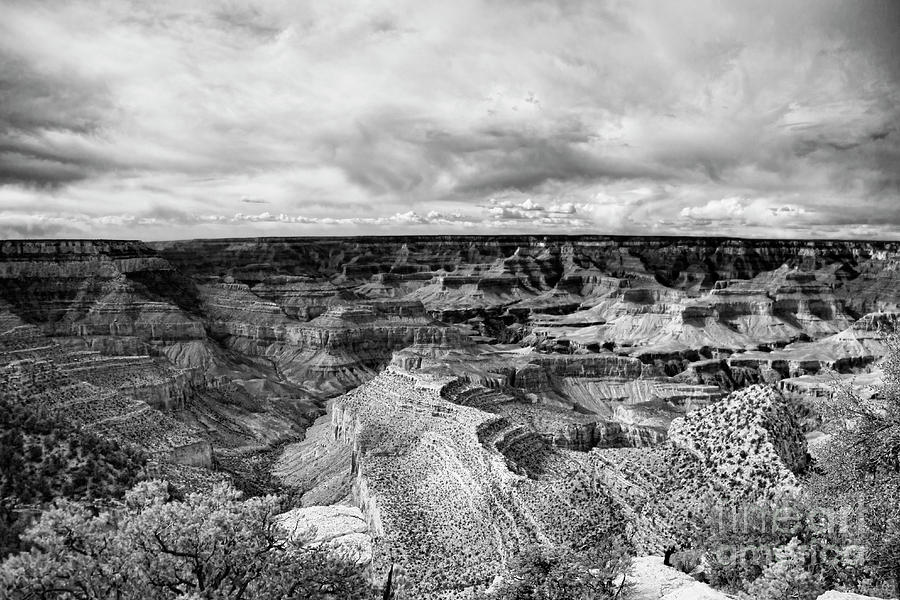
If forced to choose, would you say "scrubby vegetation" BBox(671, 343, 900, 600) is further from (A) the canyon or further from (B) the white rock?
(A) the canyon

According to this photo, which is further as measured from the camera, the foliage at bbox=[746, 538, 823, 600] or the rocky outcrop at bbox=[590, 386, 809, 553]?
the rocky outcrop at bbox=[590, 386, 809, 553]

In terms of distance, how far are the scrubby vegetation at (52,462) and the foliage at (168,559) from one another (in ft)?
63.6

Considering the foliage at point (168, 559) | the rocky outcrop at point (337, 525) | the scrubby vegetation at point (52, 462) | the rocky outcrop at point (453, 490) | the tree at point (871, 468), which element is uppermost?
the tree at point (871, 468)

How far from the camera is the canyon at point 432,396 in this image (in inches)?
1336

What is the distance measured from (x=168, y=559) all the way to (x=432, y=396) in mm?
51996

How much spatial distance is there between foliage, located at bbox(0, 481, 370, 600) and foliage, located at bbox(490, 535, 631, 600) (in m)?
5.96

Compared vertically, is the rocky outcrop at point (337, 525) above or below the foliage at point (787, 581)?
below

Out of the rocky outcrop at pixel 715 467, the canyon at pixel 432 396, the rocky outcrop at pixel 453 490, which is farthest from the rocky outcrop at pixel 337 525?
the rocky outcrop at pixel 715 467

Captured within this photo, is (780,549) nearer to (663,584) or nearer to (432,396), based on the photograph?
(663,584)

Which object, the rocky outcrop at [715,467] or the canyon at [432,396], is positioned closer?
the rocky outcrop at [715,467]

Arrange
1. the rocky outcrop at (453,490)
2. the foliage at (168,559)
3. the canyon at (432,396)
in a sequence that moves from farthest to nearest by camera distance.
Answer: the rocky outcrop at (453,490) → the canyon at (432,396) → the foliage at (168,559)

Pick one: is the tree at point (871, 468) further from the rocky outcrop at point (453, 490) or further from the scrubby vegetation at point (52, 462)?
the scrubby vegetation at point (52, 462)

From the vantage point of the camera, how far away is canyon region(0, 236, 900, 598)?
111 ft

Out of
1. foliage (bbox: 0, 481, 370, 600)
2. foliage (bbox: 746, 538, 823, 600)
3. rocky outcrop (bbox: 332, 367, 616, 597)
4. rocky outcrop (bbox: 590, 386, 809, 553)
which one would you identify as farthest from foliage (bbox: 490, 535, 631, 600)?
rocky outcrop (bbox: 332, 367, 616, 597)
